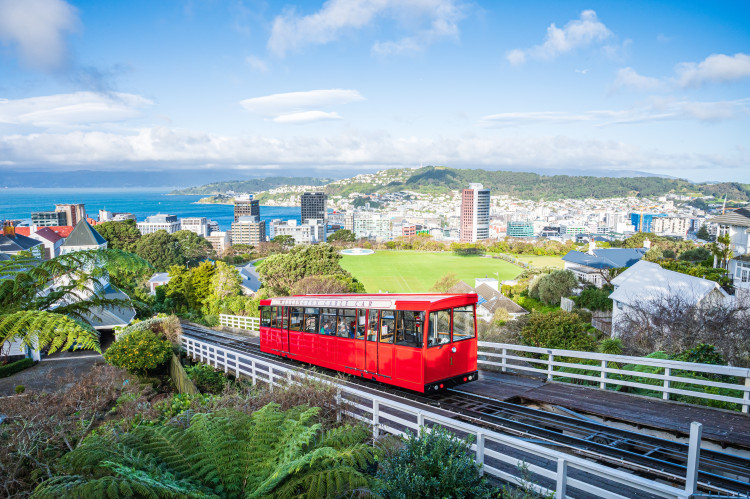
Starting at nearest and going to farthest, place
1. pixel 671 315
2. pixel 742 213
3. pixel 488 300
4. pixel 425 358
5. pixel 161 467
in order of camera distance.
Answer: pixel 161 467 → pixel 425 358 → pixel 671 315 → pixel 742 213 → pixel 488 300

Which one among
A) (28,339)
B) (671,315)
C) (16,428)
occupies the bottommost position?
(671,315)

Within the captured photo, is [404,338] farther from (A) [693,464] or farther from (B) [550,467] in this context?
(A) [693,464]

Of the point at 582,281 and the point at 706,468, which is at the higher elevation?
the point at 706,468

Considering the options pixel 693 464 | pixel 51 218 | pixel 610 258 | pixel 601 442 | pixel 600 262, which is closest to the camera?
pixel 693 464

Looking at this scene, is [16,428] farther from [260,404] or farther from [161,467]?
[260,404]

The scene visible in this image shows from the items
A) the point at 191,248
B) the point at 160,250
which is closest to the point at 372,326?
the point at 160,250


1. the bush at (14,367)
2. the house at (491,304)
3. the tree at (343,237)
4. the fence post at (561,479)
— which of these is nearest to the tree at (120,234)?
the house at (491,304)

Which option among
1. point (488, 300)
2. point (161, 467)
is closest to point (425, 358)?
point (161, 467)
